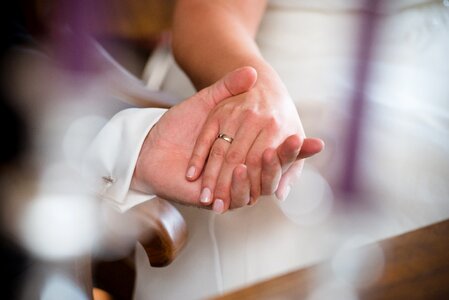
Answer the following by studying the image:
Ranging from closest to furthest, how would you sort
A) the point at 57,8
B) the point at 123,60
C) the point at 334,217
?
the point at 334,217, the point at 57,8, the point at 123,60

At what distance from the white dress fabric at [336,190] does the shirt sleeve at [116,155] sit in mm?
160

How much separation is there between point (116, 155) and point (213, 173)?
0.12m

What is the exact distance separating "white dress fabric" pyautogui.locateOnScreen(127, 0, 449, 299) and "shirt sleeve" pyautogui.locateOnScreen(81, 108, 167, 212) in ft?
0.53

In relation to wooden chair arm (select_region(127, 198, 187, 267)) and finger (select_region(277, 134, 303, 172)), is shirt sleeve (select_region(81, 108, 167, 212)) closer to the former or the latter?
wooden chair arm (select_region(127, 198, 187, 267))

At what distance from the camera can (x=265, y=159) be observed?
51 cm

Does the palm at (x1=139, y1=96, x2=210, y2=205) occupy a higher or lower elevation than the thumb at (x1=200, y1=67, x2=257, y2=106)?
lower

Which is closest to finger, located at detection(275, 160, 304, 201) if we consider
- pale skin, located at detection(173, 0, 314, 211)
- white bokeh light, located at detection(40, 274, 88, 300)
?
pale skin, located at detection(173, 0, 314, 211)

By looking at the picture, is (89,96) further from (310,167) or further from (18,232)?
(310,167)

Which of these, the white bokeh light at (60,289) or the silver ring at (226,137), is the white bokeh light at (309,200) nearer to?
the silver ring at (226,137)

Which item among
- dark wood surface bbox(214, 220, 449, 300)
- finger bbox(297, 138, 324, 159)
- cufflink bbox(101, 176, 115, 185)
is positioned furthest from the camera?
cufflink bbox(101, 176, 115, 185)

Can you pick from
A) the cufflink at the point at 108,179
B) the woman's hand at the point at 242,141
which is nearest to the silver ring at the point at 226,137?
the woman's hand at the point at 242,141

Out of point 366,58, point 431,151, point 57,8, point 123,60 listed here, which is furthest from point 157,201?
point 123,60

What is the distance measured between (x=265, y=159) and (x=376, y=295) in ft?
0.54

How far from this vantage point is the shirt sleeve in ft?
1.92
